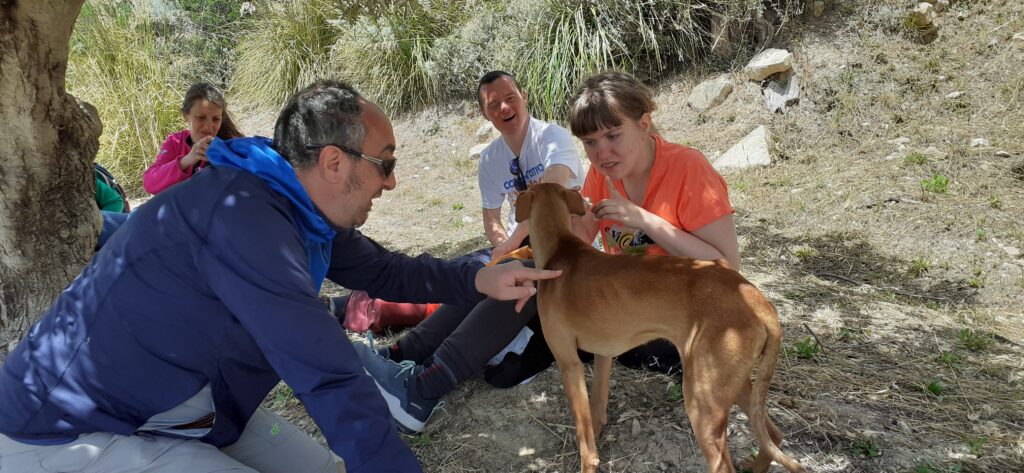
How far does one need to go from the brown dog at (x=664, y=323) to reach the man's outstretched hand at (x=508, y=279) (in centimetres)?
16

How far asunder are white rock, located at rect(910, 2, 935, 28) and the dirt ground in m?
0.15

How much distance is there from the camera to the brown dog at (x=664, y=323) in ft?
8.19

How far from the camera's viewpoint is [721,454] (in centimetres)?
252

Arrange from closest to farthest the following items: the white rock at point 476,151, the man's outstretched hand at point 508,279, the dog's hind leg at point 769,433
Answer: the dog's hind leg at point 769,433 < the man's outstretched hand at point 508,279 < the white rock at point 476,151

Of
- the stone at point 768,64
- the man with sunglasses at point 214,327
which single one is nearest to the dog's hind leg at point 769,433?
the man with sunglasses at point 214,327

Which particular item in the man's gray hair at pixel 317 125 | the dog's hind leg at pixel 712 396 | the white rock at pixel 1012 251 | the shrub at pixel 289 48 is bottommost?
the white rock at pixel 1012 251

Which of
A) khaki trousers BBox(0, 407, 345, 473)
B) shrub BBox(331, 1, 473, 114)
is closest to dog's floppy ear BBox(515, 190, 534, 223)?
khaki trousers BBox(0, 407, 345, 473)

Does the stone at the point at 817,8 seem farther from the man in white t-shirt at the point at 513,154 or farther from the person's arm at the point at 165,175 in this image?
the person's arm at the point at 165,175

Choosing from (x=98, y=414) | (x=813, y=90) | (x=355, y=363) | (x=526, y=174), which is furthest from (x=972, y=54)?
(x=98, y=414)

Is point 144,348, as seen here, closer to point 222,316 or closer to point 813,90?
point 222,316

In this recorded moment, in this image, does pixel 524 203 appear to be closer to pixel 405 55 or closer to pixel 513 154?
pixel 513 154

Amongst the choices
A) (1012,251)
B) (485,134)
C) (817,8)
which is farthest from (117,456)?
(817,8)

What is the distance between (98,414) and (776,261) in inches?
204

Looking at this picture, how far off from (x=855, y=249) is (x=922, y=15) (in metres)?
4.20
